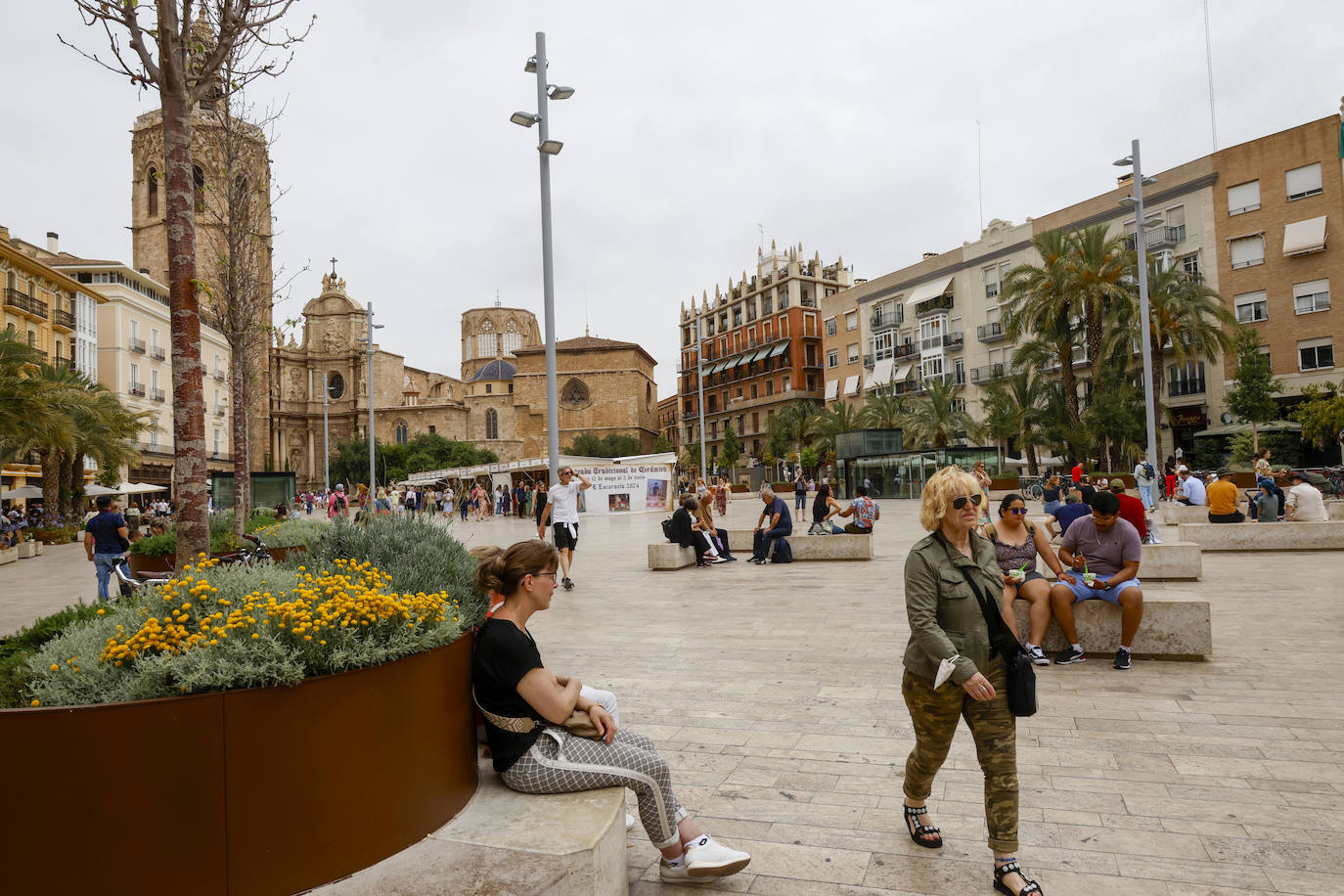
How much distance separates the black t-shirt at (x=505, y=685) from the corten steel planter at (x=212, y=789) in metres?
0.41

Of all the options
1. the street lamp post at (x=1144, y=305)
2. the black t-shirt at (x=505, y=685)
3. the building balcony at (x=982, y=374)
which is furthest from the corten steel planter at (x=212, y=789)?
the building balcony at (x=982, y=374)

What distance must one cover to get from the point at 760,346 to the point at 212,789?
74.5 metres

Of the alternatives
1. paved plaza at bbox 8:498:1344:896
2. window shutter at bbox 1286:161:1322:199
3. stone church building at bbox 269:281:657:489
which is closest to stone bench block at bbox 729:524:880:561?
paved plaza at bbox 8:498:1344:896

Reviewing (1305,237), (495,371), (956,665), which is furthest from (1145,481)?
(495,371)

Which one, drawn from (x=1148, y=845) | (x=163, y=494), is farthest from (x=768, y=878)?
(x=163, y=494)

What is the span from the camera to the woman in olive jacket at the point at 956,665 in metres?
2.91

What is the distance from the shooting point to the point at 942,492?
3191mm

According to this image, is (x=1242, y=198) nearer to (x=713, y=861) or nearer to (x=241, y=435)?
(x=241, y=435)

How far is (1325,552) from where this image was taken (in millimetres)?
11812

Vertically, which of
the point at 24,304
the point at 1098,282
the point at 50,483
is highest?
the point at 24,304

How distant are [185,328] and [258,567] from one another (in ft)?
6.35

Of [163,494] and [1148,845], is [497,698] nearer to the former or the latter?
[1148,845]

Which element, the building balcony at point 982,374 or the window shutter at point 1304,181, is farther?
the building balcony at point 982,374

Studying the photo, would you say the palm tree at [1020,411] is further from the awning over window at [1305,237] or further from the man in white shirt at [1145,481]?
the man in white shirt at [1145,481]
